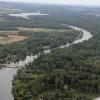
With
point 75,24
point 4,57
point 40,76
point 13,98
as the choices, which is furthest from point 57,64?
point 75,24

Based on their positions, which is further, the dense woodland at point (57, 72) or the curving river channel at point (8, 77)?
the curving river channel at point (8, 77)

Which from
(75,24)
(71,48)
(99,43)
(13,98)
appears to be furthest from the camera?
(75,24)

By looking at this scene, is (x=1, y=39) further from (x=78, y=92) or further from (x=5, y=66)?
(x=78, y=92)

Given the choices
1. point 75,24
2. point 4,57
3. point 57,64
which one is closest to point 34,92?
point 57,64

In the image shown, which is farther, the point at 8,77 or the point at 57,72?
the point at 8,77

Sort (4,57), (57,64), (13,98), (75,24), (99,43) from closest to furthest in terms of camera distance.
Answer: (13,98)
(57,64)
(4,57)
(99,43)
(75,24)

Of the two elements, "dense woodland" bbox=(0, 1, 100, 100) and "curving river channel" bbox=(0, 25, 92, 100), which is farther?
"curving river channel" bbox=(0, 25, 92, 100)

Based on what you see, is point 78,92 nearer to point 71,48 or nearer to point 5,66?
point 5,66

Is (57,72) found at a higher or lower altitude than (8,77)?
higher

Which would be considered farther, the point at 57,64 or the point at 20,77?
the point at 57,64
